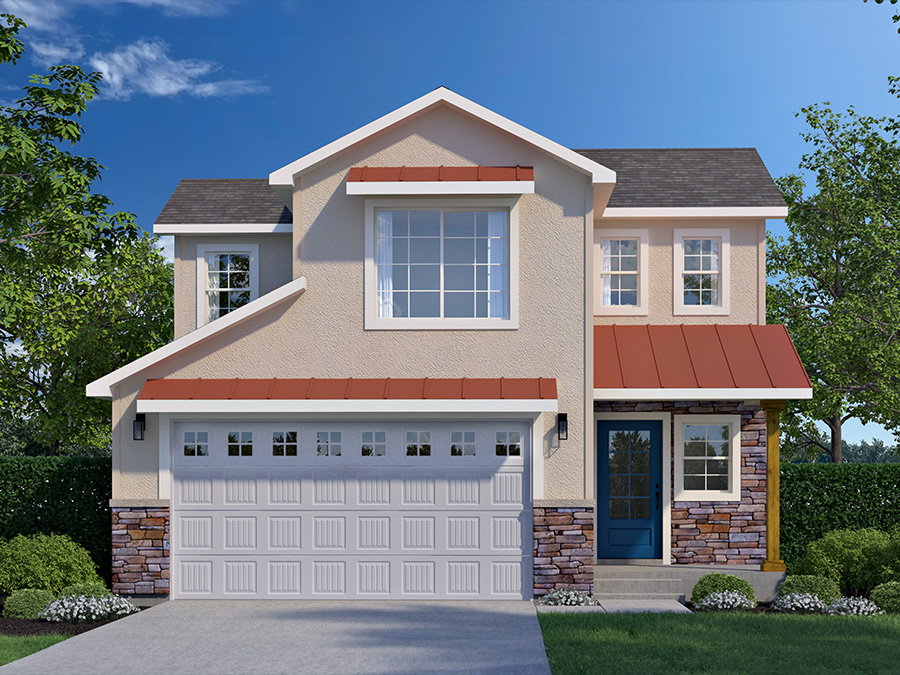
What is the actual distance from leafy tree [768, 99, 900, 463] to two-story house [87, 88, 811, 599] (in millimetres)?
8821

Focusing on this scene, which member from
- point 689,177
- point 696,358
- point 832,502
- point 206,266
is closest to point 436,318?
point 696,358

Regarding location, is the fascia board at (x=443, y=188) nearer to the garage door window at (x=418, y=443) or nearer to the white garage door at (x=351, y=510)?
the white garage door at (x=351, y=510)

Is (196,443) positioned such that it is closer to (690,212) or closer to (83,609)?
(83,609)

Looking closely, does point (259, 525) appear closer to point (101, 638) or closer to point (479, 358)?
point (101, 638)

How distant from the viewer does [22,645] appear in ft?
32.8

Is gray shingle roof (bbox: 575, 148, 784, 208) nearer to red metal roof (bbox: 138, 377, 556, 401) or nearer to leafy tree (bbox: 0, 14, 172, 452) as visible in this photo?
red metal roof (bbox: 138, 377, 556, 401)

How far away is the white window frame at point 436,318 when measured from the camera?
1281 centimetres

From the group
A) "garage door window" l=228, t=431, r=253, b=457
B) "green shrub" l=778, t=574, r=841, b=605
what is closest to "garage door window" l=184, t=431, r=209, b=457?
"garage door window" l=228, t=431, r=253, b=457

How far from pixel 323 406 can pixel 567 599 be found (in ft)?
14.9

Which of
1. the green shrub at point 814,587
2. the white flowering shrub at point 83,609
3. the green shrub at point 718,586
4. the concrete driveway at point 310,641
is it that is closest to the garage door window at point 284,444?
the concrete driveway at point 310,641

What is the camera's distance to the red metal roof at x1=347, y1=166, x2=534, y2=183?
12688mm

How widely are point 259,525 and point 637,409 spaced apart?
21.4 feet

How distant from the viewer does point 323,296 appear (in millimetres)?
12945

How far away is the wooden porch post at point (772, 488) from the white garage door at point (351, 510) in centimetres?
393
